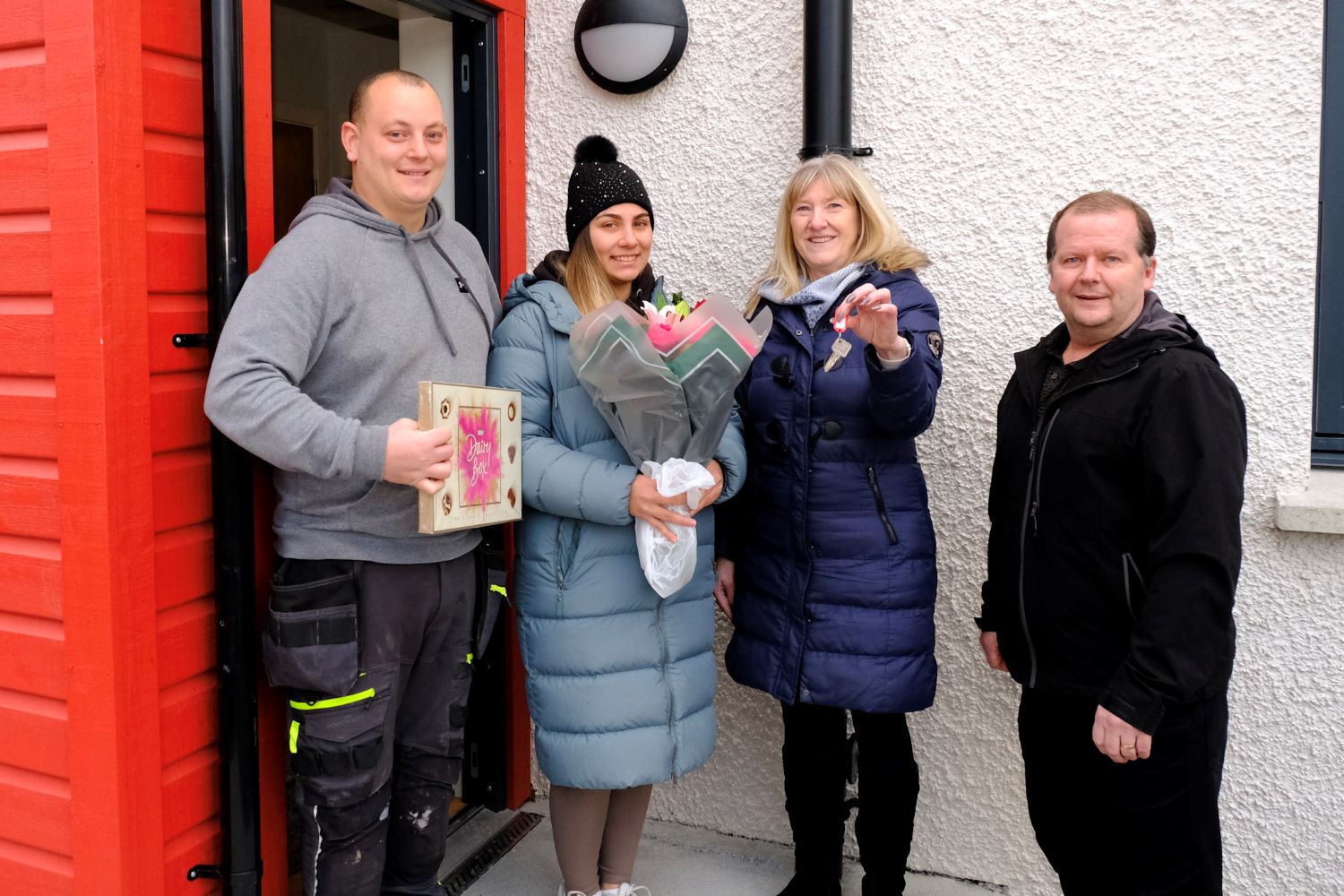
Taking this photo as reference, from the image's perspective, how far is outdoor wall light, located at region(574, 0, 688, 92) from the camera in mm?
2963

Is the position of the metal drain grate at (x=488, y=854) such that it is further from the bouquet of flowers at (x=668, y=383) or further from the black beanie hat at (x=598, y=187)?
the black beanie hat at (x=598, y=187)

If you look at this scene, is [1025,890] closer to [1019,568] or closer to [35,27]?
[1019,568]

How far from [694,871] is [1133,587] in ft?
5.55

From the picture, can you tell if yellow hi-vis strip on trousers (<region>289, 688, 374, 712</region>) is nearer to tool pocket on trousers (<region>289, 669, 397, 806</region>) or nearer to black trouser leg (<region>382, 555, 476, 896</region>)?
tool pocket on trousers (<region>289, 669, 397, 806</region>)

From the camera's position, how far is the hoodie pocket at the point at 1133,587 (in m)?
1.85

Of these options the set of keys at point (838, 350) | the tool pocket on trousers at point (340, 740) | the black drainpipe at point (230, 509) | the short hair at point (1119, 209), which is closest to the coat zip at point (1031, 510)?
the short hair at point (1119, 209)

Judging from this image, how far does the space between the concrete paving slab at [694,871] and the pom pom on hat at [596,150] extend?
1988 mm

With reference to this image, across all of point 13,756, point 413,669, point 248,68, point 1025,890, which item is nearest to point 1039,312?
point 1025,890

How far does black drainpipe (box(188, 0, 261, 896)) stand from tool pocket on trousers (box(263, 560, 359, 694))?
0.41 feet

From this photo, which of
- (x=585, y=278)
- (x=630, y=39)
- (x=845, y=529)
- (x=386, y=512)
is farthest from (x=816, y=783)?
(x=630, y=39)

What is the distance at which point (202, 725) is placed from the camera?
2174 millimetres

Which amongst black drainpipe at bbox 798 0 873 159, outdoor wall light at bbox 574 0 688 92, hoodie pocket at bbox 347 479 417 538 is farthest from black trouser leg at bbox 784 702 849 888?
outdoor wall light at bbox 574 0 688 92

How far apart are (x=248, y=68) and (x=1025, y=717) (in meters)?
2.17

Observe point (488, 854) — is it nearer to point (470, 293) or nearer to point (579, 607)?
point (579, 607)
